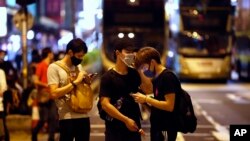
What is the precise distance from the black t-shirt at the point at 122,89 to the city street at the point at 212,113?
3488 millimetres

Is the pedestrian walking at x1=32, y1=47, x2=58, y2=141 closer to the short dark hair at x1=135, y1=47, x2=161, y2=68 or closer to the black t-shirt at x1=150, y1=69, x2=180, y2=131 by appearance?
the black t-shirt at x1=150, y1=69, x2=180, y2=131

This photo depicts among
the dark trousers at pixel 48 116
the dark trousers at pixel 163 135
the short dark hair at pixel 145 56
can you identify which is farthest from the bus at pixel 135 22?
the short dark hair at pixel 145 56

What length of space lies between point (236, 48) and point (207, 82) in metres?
4.85

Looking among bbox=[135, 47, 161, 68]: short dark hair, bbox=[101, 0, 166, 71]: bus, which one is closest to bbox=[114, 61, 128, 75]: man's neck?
bbox=[135, 47, 161, 68]: short dark hair

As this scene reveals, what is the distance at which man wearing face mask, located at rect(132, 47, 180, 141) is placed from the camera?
6.64m

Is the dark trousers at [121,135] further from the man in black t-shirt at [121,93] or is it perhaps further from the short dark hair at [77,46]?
the short dark hair at [77,46]

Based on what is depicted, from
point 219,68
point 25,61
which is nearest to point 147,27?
point 219,68

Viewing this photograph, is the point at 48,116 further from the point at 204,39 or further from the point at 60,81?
the point at 204,39

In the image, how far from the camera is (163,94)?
6738 mm

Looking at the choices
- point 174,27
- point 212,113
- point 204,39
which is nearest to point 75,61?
point 212,113

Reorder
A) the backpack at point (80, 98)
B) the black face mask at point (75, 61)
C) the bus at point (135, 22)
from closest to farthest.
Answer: the backpack at point (80, 98) → the black face mask at point (75, 61) → the bus at point (135, 22)

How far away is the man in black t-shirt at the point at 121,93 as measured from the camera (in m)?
6.47

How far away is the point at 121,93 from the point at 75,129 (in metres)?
0.94

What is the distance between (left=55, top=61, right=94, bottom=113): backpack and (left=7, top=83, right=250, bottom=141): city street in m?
2.97
